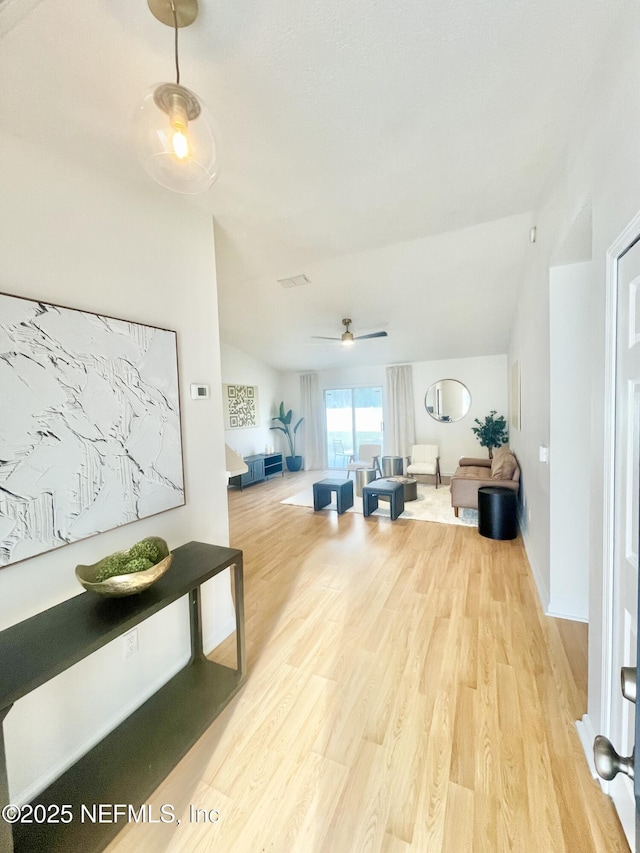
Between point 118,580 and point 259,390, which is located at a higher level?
point 259,390

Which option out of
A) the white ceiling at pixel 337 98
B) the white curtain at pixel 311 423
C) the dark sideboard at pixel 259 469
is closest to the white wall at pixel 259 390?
the dark sideboard at pixel 259 469

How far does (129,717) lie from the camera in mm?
1530

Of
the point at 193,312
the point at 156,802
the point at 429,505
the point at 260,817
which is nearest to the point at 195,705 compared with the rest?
the point at 156,802

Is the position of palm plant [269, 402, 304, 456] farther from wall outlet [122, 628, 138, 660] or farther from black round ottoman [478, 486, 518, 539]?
wall outlet [122, 628, 138, 660]

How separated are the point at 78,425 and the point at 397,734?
192 centimetres

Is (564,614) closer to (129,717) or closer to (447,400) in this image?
(129,717)

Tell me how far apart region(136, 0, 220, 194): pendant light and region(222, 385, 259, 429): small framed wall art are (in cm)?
516

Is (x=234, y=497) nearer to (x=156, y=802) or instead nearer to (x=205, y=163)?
(x=156, y=802)

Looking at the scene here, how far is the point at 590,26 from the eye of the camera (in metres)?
1.10

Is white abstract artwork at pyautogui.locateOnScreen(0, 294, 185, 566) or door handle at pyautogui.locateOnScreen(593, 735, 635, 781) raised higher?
white abstract artwork at pyautogui.locateOnScreen(0, 294, 185, 566)

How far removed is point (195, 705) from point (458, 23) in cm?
290

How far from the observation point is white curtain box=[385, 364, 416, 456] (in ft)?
22.0

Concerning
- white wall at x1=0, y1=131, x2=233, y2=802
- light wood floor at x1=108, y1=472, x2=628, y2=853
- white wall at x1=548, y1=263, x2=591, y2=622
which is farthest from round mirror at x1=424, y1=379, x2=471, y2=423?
white wall at x1=0, y1=131, x2=233, y2=802

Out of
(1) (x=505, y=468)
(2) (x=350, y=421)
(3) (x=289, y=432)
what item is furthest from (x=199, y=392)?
(3) (x=289, y=432)
